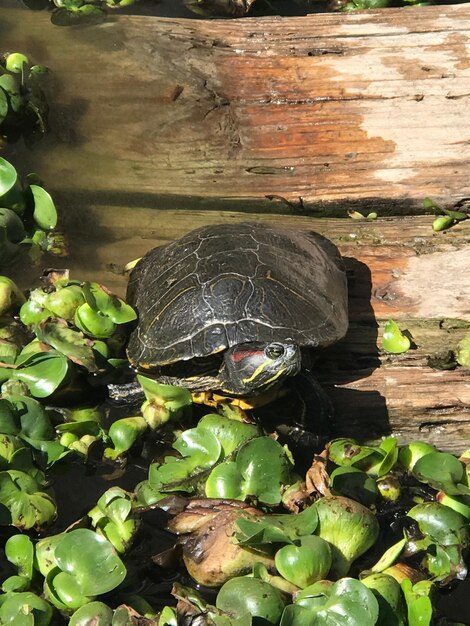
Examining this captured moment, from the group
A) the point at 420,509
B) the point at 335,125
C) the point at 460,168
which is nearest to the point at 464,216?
the point at 460,168

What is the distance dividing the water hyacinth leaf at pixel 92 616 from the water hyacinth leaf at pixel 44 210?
6.28ft

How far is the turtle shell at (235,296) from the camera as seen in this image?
315 centimetres

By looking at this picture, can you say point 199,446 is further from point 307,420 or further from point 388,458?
point 388,458

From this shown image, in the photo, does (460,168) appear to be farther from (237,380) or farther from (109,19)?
(109,19)

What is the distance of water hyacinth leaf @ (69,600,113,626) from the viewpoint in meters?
2.22

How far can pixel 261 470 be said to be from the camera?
2637 millimetres

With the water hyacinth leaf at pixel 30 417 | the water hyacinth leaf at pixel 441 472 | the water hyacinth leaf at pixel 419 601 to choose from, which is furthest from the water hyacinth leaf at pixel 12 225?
the water hyacinth leaf at pixel 419 601

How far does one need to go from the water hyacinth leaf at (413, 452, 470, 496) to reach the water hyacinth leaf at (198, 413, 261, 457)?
595 mm

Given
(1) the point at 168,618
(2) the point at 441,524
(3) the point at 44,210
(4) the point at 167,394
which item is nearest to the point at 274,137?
(3) the point at 44,210

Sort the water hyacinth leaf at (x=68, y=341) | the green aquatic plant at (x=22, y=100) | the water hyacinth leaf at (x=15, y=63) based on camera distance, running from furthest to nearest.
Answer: the water hyacinth leaf at (x=15, y=63) < the green aquatic plant at (x=22, y=100) < the water hyacinth leaf at (x=68, y=341)

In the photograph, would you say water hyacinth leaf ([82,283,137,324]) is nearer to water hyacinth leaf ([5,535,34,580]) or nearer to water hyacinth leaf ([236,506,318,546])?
water hyacinth leaf ([5,535,34,580])

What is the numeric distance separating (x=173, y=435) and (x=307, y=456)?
54 cm

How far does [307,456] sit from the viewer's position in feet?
10.2

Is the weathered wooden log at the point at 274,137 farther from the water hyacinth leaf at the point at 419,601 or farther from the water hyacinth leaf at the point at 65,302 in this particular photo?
the water hyacinth leaf at the point at 419,601
